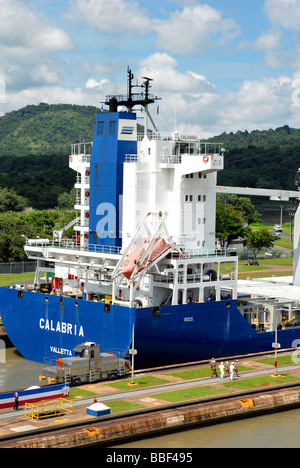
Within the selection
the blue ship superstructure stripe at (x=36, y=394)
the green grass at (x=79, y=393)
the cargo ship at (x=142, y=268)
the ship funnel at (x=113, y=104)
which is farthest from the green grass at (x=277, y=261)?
the blue ship superstructure stripe at (x=36, y=394)

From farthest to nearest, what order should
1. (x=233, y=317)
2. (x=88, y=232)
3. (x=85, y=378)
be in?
(x=88, y=232)
(x=233, y=317)
(x=85, y=378)

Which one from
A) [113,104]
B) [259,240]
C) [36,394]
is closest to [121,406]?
[36,394]

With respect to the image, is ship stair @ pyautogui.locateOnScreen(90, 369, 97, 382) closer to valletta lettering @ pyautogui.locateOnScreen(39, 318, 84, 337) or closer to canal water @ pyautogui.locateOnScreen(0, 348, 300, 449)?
valletta lettering @ pyautogui.locateOnScreen(39, 318, 84, 337)

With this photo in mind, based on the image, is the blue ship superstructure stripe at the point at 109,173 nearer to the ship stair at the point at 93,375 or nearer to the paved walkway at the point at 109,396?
the ship stair at the point at 93,375

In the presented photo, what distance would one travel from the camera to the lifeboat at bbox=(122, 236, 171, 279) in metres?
29.5

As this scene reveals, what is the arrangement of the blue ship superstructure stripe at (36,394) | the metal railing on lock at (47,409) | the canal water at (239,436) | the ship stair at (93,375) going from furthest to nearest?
1. the ship stair at (93,375)
2. the blue ship superstructure stripe at (36,394)
3. the canal water at (239,436)
4. the metal railing on lock at (47,409)

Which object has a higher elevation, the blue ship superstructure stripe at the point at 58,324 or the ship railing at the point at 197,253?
the ship railing at the point at 197,253

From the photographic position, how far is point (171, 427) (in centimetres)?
2364

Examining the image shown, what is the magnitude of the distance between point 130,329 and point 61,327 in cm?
405

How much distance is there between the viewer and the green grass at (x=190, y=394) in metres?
25.5

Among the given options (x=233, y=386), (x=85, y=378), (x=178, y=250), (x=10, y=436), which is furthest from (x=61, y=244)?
(x=10, y=436)
